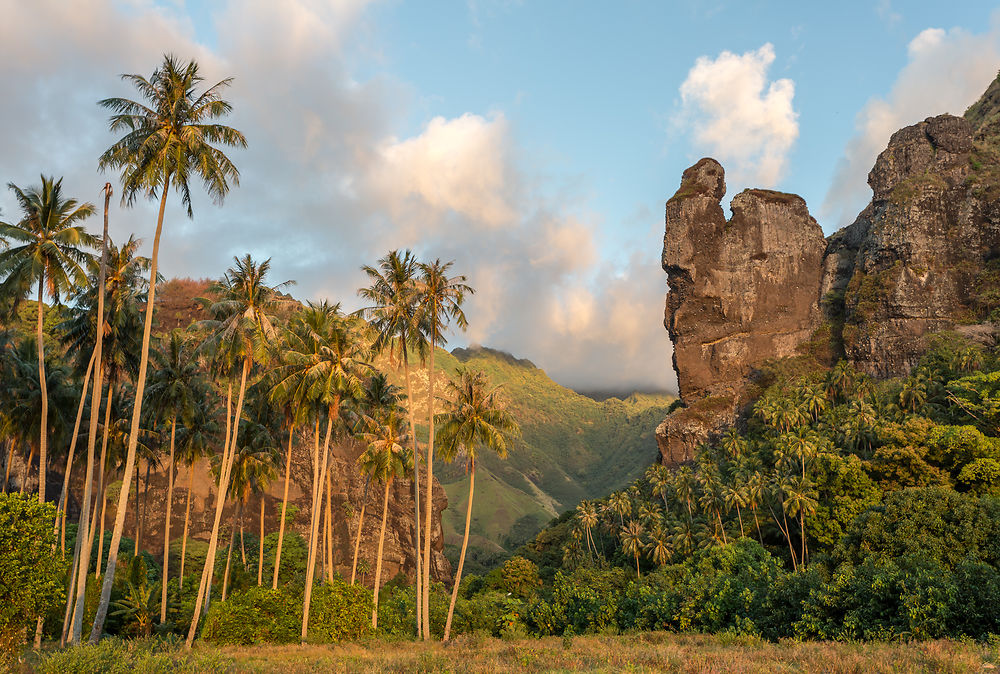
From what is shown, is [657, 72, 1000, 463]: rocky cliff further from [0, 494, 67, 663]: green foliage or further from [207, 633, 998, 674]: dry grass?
[0, 494, 67, 663]: green foliage

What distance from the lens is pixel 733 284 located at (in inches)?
4643

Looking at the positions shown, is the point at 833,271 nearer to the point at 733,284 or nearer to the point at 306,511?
the point at 733,284

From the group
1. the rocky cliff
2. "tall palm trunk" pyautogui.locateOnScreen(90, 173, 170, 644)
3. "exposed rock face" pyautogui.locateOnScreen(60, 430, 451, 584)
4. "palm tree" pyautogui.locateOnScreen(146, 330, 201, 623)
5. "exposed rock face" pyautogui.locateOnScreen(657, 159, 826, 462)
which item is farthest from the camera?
"exposed rock face" pyautogui.locateOnScreen(657, 159, 826, 462)

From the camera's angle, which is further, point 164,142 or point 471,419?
point 471,419

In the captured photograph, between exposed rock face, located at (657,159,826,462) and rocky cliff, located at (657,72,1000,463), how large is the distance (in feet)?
0.73

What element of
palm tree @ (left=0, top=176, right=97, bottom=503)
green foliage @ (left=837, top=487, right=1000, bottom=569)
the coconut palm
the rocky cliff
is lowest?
green foliage @ (left=837, top=487, right=1000, bottom=569)

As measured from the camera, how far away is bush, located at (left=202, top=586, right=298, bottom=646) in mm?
27156

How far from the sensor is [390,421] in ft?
111

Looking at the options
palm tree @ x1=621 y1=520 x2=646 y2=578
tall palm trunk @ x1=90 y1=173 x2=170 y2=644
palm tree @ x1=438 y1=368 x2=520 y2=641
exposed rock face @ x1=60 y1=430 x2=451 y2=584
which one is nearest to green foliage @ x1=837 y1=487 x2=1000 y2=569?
palm tree @ x1=438 y1=368 x2=520 y2=641

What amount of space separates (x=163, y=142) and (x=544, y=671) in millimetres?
22124

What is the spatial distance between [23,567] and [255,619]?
13650mm

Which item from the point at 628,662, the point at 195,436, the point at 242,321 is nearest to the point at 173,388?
the point at 195,436

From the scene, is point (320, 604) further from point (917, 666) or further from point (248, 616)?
point (917, 666)

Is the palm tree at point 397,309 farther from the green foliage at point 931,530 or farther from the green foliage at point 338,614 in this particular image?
the green foliage at point 931,530
